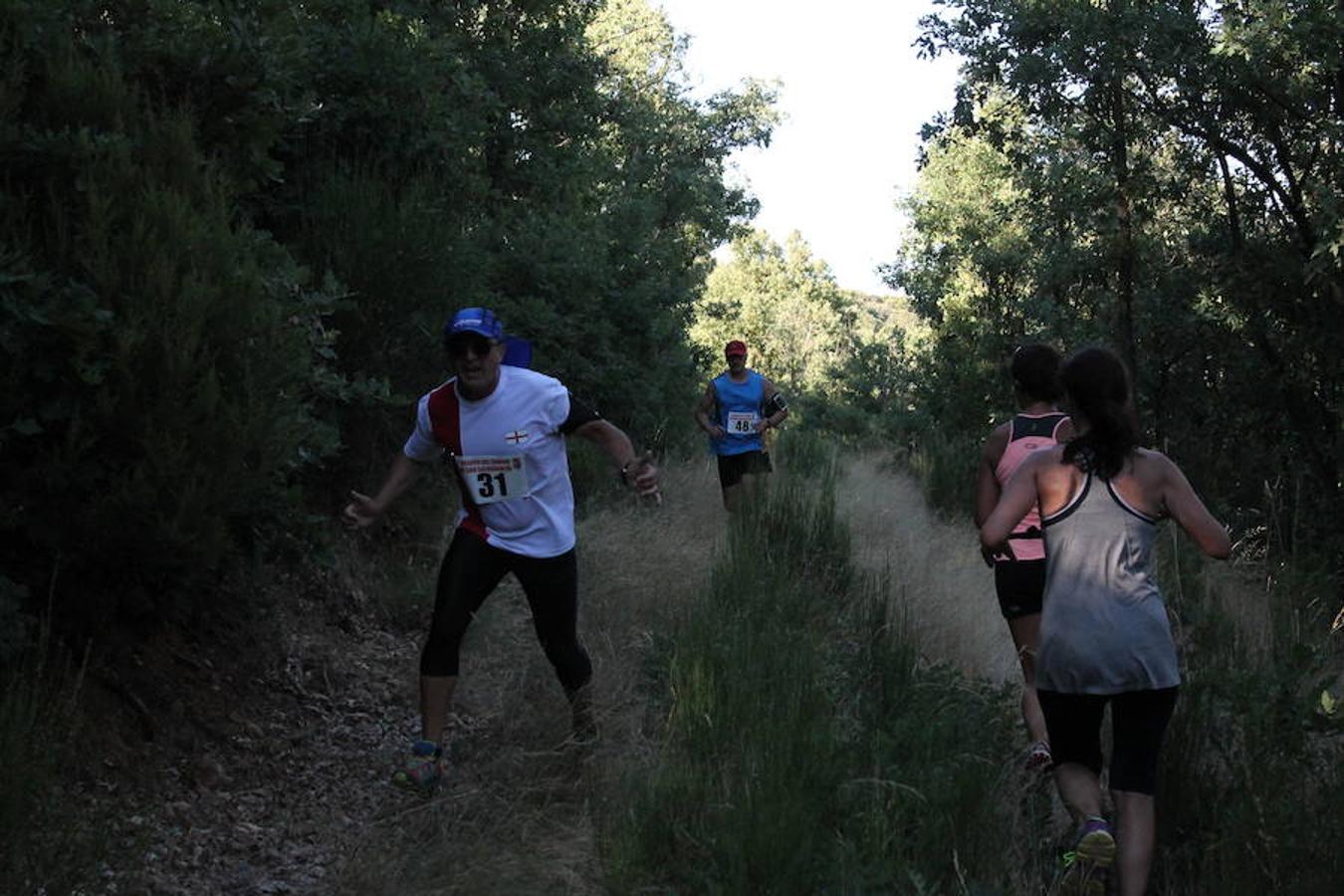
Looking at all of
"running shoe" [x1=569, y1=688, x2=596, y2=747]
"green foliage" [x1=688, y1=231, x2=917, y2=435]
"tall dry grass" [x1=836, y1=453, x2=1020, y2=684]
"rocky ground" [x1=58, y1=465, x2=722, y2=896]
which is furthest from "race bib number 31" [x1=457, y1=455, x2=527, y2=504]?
A: "green foliage" [x1=688, y1=231, x2=917, y2=435]

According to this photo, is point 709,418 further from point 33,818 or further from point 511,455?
point 33,818

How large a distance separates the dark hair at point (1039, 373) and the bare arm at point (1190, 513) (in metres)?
1.51

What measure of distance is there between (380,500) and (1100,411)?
258 cm

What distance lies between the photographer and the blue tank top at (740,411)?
10.8 meters

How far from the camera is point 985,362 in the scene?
22844 millimetres

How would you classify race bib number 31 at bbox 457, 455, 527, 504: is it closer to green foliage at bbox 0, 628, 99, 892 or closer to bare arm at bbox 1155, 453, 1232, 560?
green foliage at bbox 0, 628, 99, 892

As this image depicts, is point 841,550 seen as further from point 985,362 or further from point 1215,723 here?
point 985,362

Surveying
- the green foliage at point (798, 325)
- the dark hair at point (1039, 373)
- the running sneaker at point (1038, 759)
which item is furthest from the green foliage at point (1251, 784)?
the green foliage at point (798, 325)

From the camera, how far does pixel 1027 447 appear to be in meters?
5.37

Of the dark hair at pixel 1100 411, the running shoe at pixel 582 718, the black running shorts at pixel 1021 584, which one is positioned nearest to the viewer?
the dark hair at pixel 1100 411

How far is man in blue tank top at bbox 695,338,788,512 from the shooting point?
1084cm

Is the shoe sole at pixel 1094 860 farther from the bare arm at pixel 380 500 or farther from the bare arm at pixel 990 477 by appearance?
the bare arm at pixel 380 500

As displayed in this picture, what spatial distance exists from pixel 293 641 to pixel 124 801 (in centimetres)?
202

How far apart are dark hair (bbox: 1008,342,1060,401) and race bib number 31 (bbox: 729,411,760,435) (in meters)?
5.29
